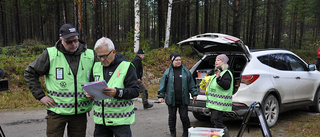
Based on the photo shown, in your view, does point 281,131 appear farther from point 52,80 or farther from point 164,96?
point 52,80

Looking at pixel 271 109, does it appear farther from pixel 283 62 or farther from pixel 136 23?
pixel 136 23

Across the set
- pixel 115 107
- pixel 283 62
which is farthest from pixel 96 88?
pixel 283 62

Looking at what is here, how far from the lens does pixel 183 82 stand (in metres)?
4.98

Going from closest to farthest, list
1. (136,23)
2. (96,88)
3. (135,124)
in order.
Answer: (96,88) < (135,124) < (136,23)

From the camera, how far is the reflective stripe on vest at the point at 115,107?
2826 millimetres

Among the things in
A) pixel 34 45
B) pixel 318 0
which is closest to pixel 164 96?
pixel 34 45

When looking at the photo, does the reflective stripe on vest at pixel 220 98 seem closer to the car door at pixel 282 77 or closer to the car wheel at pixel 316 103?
the car door at pixel 282 77

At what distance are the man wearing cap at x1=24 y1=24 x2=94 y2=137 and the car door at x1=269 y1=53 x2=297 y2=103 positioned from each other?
14.7ft

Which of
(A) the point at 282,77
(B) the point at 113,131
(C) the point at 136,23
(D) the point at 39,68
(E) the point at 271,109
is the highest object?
(C) the point at 136,23

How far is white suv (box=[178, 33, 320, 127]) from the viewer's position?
4992mm

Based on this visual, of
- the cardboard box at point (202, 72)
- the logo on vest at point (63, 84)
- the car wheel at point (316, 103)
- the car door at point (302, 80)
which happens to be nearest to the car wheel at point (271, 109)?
the car door at point (302, 80)

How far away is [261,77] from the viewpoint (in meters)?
5.18

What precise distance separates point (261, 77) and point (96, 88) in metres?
3.99

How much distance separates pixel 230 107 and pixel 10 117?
6.03 m
